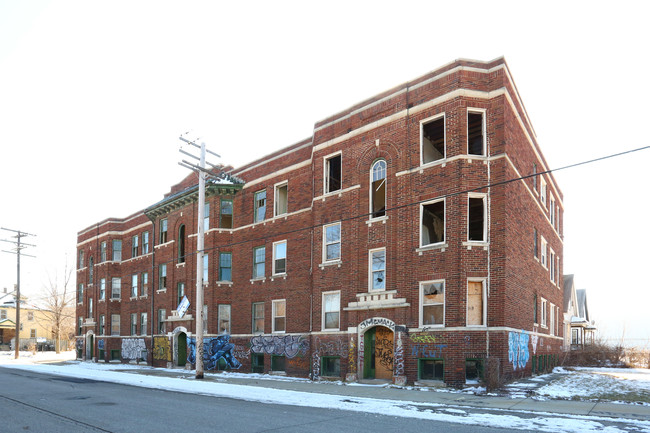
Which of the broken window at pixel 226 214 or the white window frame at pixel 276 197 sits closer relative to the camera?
the white window frame at pixel 276 197

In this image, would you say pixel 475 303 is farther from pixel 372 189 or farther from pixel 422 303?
pixel 372 189

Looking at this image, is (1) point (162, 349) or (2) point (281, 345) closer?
(2) point (281, 345)

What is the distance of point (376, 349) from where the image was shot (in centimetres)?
2188

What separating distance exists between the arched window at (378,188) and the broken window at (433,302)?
12.5 feet

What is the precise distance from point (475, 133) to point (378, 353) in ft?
31.7

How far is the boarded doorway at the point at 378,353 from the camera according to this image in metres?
21.3

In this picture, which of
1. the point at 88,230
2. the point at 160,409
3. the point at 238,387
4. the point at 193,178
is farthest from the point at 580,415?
the point at 88,230

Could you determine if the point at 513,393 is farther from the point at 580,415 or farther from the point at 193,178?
the point at 193,178

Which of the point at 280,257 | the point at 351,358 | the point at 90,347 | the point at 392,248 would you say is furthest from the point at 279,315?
the point at 90,347

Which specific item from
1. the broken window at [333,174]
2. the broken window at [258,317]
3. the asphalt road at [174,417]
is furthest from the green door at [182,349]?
the asphalt road at [174,417]

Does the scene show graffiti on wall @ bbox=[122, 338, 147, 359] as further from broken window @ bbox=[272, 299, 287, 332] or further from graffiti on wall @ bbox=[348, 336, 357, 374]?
graffiti on wall @ bbox=[348, 336, 357, 374]

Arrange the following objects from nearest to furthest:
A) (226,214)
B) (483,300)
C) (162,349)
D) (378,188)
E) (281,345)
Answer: (483,300) → (378,188) → (281,345) → (226,214) → (162,349)

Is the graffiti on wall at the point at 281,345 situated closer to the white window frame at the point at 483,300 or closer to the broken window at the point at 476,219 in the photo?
the white window frame at the point at 483,300

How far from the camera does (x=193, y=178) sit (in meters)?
34.2
